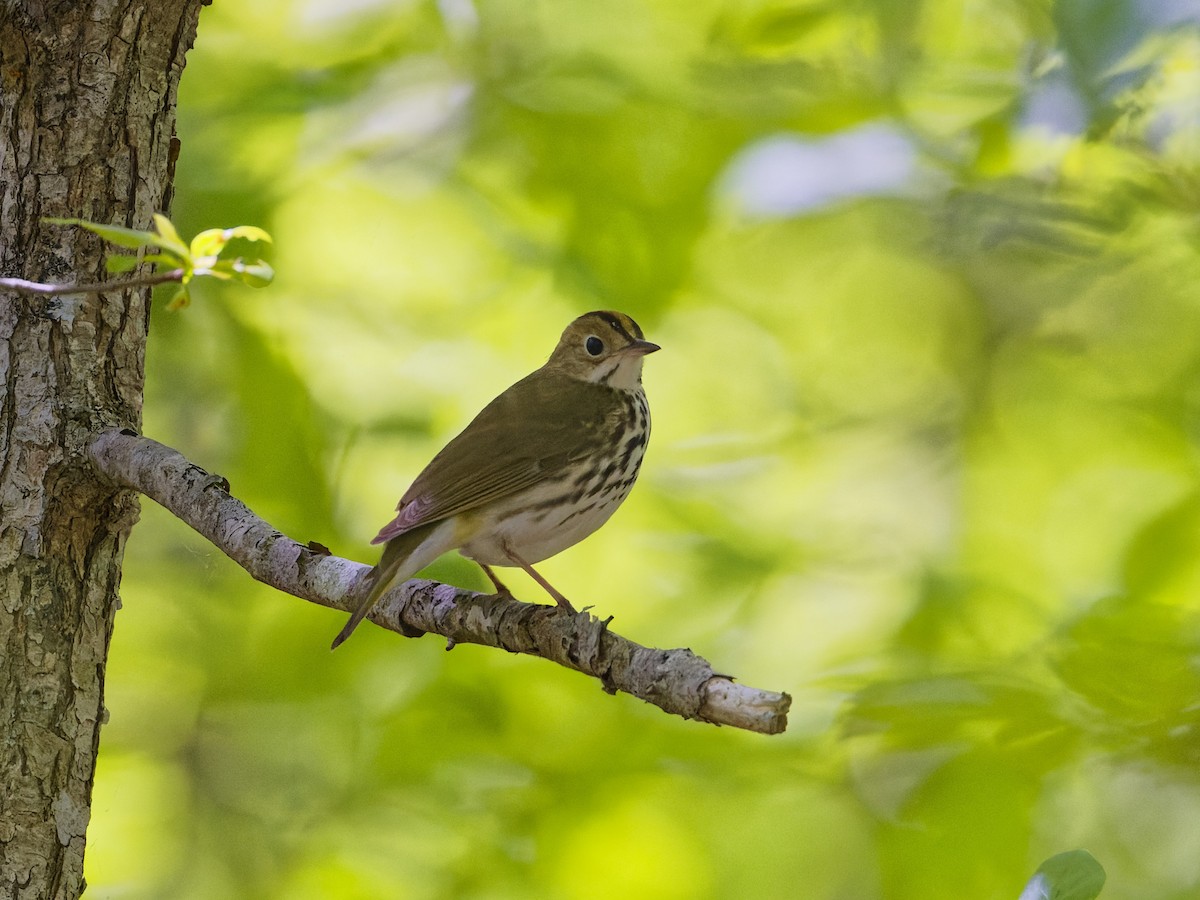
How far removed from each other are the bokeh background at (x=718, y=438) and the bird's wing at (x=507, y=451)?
0.60 meters

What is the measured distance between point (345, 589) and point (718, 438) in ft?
5.78

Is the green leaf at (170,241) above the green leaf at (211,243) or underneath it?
underneath

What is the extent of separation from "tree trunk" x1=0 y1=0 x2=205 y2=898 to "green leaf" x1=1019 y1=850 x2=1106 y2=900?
148cm

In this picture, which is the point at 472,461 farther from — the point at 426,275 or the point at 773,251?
the point at 773,251

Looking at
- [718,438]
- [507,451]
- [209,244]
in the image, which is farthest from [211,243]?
[718,438]

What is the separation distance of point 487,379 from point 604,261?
462mm

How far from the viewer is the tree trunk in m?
1.91

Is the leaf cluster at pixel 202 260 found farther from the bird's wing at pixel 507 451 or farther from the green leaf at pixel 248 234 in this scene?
the bird's wing at pixel 507 451

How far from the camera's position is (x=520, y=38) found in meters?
3.62

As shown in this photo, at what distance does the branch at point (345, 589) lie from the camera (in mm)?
1697

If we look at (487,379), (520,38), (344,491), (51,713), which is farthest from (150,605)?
(520,38)

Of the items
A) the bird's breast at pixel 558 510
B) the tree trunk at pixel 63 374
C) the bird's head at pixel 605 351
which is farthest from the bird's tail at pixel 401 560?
the bird's head at pixel 605 351

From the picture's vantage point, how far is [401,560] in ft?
6.43

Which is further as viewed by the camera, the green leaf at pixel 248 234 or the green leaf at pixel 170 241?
the green leaf at pixel 248 234
